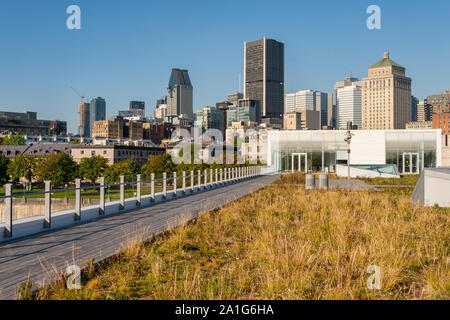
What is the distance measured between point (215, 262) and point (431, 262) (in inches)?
160

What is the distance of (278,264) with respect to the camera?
734 cm

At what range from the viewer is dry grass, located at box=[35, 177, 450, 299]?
20.1ft

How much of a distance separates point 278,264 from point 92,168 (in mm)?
123642

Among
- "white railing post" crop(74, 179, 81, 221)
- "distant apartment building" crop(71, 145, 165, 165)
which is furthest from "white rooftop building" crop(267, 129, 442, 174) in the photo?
"distant apartment building" crop(71, 145, 165, 165)

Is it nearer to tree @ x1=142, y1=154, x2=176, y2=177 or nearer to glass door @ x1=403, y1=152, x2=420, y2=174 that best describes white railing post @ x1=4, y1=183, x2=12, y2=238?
Answer: glass door @ x1=403, y1=152, x2=420, y2=174

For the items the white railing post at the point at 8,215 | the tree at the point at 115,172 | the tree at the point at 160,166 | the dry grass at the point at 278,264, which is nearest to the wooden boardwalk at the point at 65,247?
the white railing post at the point at 8,215

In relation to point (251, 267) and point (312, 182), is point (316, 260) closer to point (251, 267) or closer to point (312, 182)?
point (251, 267)

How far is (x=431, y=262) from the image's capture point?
8.23 m

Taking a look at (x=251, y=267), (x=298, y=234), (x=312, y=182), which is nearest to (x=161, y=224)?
(x=298, y=234)

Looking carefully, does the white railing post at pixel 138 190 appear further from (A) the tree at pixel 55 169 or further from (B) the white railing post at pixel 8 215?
(A) the tree at pixel 55 169

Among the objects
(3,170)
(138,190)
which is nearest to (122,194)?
(138,190)

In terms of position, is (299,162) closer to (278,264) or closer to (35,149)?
(278,264)

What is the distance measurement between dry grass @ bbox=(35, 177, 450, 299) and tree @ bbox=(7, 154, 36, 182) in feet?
405

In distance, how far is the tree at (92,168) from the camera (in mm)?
122744
